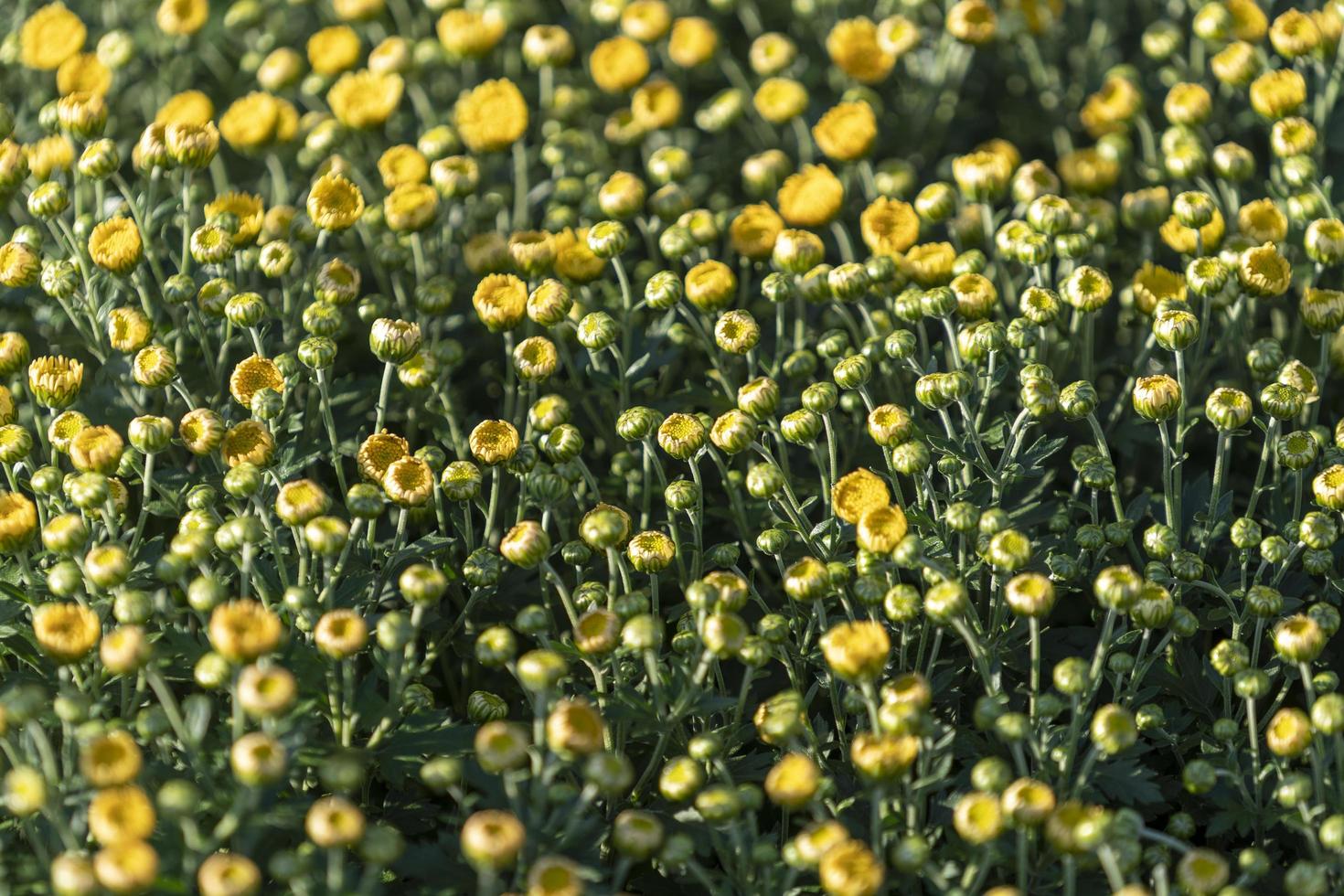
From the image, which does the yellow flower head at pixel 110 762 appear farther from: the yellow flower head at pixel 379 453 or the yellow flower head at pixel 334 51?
the yellow flower head at pixel 334 51

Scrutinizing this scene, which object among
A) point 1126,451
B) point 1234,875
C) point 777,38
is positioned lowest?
point 1234,875

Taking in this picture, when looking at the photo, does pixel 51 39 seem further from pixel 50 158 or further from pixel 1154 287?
pixel 1154 287

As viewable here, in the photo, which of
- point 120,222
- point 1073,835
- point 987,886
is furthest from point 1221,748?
point 120,222

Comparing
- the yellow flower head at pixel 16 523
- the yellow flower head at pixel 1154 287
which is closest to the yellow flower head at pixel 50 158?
the yellow flower head at pixel 16 523

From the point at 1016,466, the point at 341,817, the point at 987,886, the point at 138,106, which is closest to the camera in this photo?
the point at 341,817

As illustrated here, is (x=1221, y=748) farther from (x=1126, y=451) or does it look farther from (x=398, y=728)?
(x=398, y=728)

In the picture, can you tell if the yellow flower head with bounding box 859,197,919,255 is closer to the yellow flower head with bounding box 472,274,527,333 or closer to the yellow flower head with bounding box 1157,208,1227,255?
the yellow flower head with bounding box 1157,208,1227,255

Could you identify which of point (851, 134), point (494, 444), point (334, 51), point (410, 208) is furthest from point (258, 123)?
point (851, 134)
